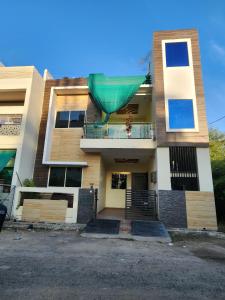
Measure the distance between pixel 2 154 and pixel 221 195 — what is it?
1229cm

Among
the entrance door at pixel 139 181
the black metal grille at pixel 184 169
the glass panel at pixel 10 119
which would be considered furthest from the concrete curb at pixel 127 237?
the glass panel at pixel 10 119

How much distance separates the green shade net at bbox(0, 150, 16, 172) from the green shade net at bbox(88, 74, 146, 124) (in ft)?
17.7

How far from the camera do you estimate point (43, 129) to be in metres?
12.2

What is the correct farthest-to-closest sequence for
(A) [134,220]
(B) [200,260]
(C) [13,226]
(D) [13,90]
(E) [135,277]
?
(D) [13,90]
(A) [134,220]
(C) [13,226]
(B) [200,260]
(E) [135,277]

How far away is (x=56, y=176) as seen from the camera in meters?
11.6

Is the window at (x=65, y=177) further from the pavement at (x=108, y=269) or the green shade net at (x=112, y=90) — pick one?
the pavement at (x=108, y=269)

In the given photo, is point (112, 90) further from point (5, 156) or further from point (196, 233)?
point (196, 233)

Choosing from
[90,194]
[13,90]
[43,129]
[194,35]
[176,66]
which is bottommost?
[90,194]

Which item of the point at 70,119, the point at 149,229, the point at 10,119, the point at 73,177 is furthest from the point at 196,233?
Result: the point at 10,119

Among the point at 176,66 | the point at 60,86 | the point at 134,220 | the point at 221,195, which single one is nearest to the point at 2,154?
the point at 60,86

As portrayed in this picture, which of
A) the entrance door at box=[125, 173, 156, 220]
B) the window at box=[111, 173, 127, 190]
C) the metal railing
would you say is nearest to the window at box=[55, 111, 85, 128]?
the metal railing

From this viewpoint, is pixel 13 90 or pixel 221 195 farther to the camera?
pixel 13 90

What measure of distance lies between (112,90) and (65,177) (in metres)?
5.65

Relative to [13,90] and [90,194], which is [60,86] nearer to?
[13,90]
